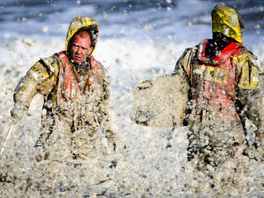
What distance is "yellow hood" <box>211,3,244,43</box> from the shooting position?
16.8 feet

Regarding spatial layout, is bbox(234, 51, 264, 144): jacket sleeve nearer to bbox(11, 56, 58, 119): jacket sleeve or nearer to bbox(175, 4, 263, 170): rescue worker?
bbox(175, 4, 263, 170): rescue worker

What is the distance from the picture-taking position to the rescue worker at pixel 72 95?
5.26 meters

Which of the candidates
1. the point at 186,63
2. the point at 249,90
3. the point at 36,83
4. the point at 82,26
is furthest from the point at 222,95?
the point at 36,83

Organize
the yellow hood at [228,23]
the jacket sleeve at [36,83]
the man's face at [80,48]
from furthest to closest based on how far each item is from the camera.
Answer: the man's face at [80,48] → the jacket sleeve at [36,83] → the yellow hood at [228,23]

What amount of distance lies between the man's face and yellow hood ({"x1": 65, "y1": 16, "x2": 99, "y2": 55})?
0.16 feet

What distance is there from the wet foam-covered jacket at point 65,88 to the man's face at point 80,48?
2.1 inches

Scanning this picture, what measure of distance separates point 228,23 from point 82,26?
1.23 meters

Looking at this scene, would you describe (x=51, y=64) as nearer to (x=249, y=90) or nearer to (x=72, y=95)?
(x=72, y=95)

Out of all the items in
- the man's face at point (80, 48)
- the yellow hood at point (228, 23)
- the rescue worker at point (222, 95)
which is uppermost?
the yellow hood at point (228, 23)

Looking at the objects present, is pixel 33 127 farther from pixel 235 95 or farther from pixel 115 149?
pixel 235 95

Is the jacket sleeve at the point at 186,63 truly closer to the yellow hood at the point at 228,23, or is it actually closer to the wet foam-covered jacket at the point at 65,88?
the yellow hood at the point at 228,23

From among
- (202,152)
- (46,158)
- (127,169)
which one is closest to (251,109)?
(202,152)

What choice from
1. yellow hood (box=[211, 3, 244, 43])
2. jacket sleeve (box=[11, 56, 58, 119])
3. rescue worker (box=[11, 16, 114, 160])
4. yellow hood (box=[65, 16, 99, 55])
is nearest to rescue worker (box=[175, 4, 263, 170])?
yellow hood (box=[211, 3, 244, 43])

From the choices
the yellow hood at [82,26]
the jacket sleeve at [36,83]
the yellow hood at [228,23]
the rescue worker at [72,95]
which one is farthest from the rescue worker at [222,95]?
the jacket sleeve at [36,83]
